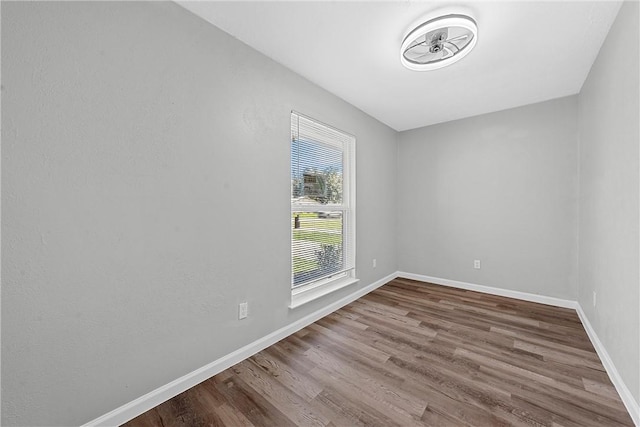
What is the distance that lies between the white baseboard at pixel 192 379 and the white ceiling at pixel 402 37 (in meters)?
2.38

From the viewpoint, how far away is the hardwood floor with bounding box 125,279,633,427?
141 cm

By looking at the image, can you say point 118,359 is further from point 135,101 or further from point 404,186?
point 404,186

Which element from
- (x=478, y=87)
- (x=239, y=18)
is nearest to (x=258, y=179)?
(x=239, y=18)

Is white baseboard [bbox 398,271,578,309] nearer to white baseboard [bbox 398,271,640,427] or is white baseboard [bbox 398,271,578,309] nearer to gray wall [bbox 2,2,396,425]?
white baseboard [bbox 398,271,640,427]

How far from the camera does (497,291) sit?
334cm

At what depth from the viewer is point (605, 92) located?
6.27ft

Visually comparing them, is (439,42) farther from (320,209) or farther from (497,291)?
(497,291)

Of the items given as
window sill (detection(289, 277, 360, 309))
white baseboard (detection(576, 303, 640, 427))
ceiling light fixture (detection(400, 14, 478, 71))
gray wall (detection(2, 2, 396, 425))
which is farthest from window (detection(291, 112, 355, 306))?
white baseboard (detection(576, 303, 640, 427))

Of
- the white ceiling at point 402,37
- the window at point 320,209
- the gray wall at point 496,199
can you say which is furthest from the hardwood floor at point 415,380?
the white ceiling at point 402,37

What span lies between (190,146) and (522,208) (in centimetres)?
375

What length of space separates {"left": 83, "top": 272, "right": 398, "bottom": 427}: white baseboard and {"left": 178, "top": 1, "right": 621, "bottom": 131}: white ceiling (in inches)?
93.6

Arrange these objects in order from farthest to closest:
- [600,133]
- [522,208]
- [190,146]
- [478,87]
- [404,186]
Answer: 1. [404,186]
2. [522,208]
3. [478,87]
4. [600,133]
5. [190,146]

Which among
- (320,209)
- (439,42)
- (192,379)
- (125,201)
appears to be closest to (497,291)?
(320,209)

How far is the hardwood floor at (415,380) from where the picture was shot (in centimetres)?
141
